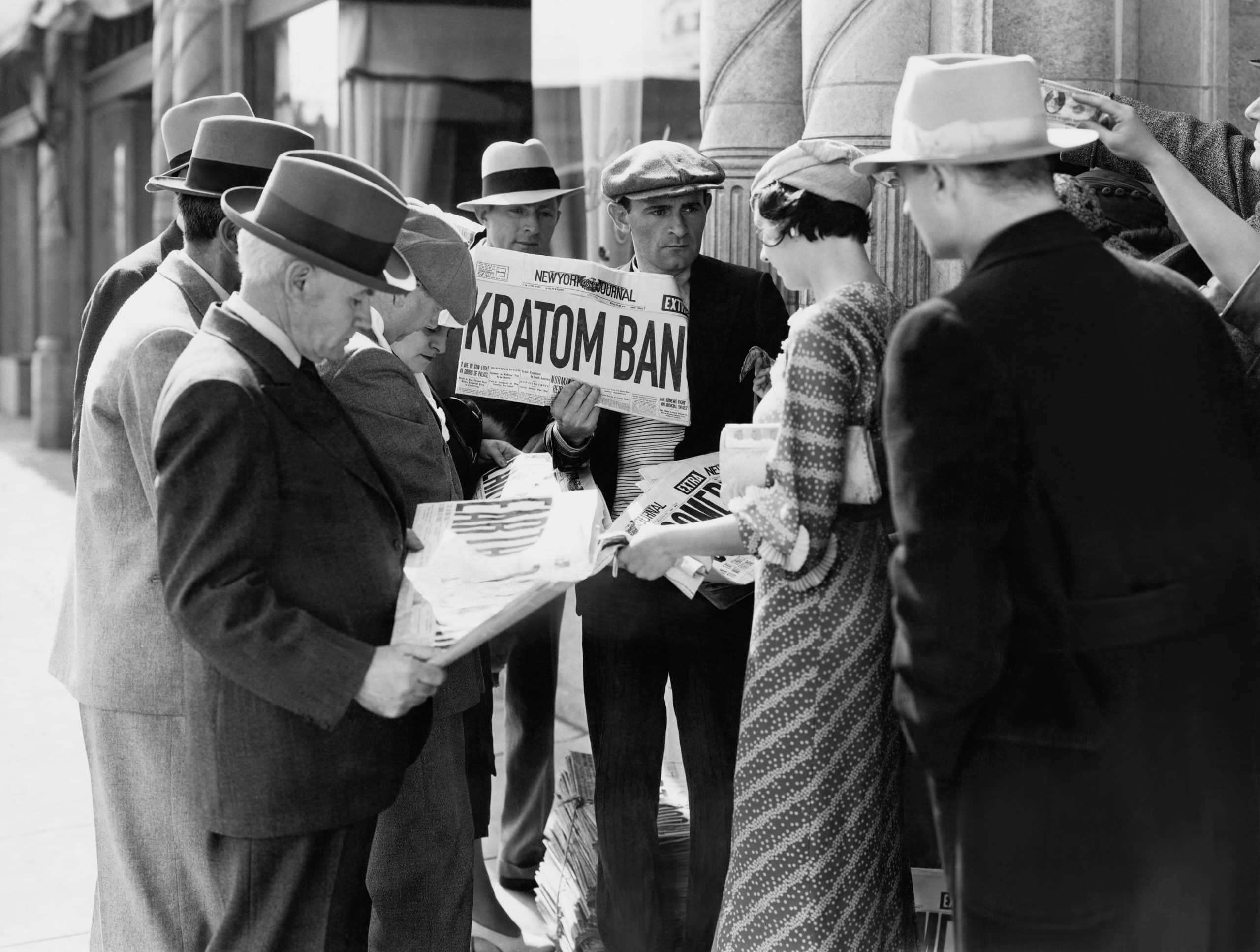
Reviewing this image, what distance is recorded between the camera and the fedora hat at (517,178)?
4363 mm

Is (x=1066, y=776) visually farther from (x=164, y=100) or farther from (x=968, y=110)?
(x=164, y=100)

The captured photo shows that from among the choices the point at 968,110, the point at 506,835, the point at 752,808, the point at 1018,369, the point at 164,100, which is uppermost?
the point at 164,100

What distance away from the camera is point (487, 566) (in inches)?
96.2

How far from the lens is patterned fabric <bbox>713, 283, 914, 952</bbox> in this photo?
2.64 metres

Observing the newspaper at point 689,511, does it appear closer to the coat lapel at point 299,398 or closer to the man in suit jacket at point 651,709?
the man in suit jacket at point 651,709

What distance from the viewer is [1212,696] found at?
2.12 metres

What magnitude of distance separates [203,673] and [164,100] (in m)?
10.7

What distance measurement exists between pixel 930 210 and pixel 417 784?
1453mm

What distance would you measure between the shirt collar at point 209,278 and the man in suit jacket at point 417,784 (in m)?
0.27

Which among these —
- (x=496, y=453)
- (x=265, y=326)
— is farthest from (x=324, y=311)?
(x=496, y=453)

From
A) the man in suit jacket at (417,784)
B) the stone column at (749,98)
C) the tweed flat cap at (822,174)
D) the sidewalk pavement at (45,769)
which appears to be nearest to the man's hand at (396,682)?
the man in suit jacket at (417,784)

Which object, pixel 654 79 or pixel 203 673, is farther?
pixel 654 79

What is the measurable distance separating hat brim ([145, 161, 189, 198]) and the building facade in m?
1.47

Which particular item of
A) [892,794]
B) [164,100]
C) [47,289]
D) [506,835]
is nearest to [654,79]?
[506,835]
